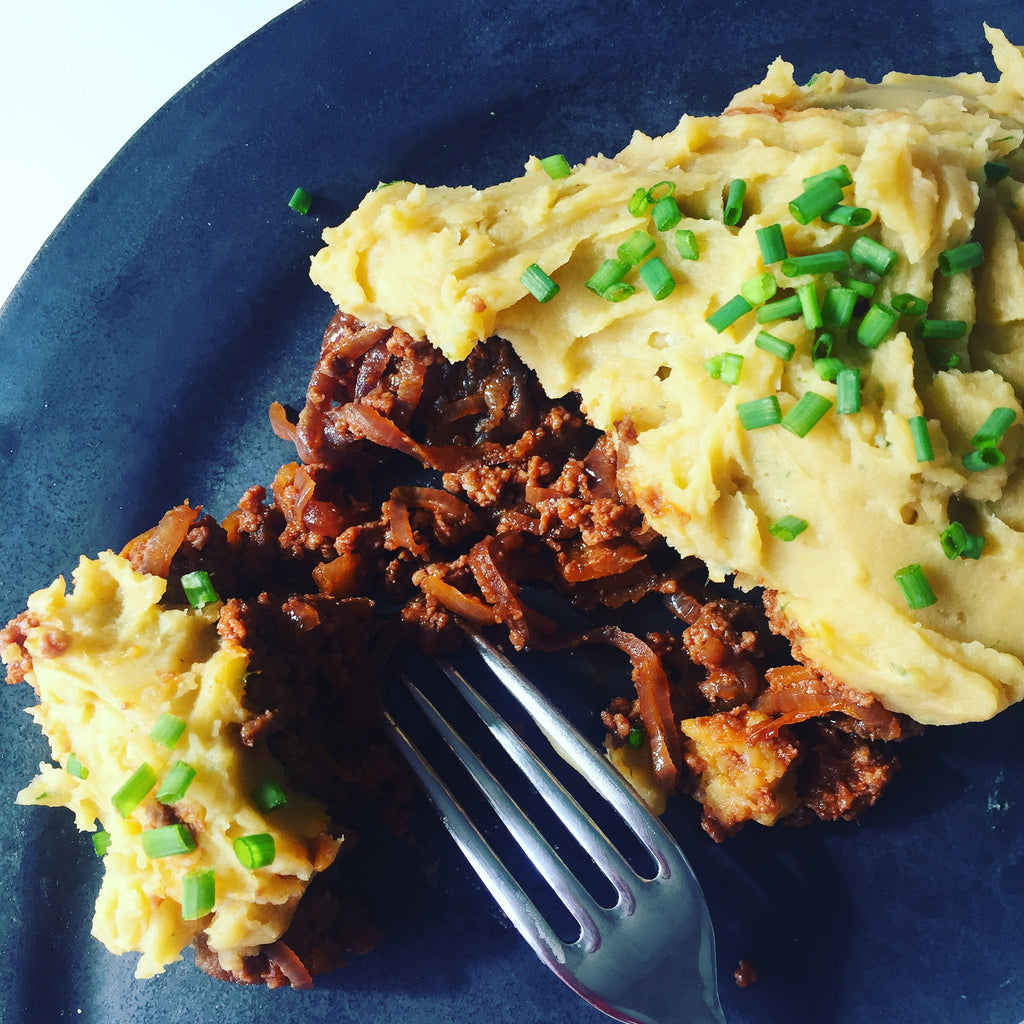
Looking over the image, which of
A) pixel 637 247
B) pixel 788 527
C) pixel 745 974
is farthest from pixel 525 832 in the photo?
pixel 637 247

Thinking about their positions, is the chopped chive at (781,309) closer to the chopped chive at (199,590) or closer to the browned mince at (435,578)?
the browned mince at (435,578)

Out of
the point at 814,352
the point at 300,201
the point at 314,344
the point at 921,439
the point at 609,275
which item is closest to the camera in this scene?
the point at 921,439

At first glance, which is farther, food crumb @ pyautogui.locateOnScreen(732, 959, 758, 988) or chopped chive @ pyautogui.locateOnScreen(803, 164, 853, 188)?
food crumb @ pyautogui.locateOnScreen(732, 959, 758, 988)

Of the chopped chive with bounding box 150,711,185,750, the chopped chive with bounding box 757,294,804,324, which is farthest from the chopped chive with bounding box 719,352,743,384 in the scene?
the chopped chive with bounding box 150,711,185,750

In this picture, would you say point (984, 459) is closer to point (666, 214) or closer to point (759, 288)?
point (759, 288)

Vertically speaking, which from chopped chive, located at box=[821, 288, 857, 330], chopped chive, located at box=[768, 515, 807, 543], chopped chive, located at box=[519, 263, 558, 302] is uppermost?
chopped chive, located at box=[519, 263, 558, 302]

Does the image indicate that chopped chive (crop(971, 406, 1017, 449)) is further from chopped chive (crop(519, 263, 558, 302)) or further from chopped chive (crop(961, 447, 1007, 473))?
chopped chive (crop(519, 263, 558, 302))
